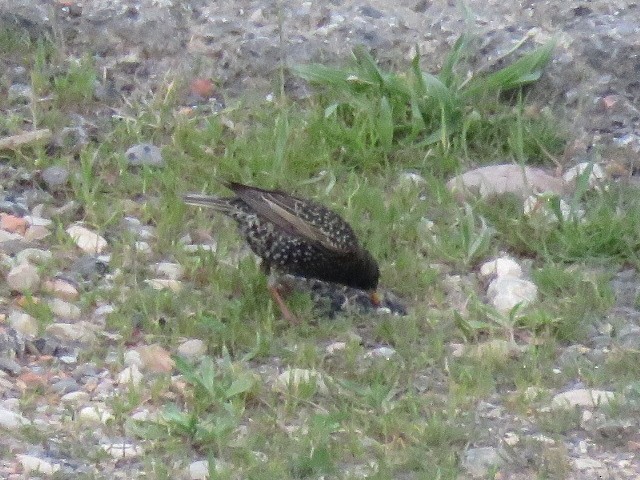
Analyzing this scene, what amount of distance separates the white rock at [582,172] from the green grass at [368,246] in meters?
0.18

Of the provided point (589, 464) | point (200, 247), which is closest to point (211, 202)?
point (200, 247)

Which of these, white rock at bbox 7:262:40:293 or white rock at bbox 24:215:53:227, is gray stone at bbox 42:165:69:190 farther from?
white rock at bbox 7:262:40:293

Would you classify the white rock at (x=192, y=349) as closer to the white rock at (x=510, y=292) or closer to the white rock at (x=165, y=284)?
the white rock at (x=165, y=284)

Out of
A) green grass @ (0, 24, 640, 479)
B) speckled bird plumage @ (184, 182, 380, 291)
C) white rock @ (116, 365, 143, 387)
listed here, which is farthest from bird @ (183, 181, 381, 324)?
white rock @ (116, 365, 143, 387)

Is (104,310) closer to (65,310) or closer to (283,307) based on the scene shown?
(65,310)

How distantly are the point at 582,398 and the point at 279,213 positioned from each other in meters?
1.94

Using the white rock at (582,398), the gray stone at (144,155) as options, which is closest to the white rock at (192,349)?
the white rock at (582,398)

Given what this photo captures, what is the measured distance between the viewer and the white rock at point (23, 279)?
21.6 ft

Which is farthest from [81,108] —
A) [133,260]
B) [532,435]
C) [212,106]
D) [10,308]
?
[532,435]

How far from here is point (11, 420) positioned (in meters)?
5.34

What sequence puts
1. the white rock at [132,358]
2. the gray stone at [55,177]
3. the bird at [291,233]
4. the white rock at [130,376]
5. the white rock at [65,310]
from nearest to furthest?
the white rock at [130,376] → the white rock at [132,358] → the white rock at [65,310] → the bird at [291,233] → the gray stone at [55,177]

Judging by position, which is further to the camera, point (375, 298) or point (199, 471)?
point (375, 298)

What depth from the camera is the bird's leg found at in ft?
21.4

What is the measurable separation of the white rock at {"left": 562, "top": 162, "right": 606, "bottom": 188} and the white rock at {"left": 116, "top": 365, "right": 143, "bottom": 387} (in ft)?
9.85
